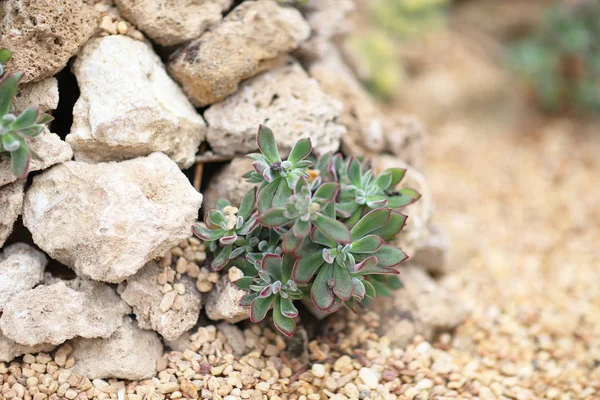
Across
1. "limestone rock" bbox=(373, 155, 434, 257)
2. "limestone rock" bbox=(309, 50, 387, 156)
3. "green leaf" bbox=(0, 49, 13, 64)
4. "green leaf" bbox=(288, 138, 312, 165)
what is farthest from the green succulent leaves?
"green leaf" bbox=(0, 49, 13, 64)

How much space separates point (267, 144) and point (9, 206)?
3.45 feet

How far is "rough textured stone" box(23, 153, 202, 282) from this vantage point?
223 cm

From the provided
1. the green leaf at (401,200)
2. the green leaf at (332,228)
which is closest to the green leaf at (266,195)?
the green leaf at (332,228)

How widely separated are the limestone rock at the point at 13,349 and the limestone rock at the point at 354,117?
65.7 inches

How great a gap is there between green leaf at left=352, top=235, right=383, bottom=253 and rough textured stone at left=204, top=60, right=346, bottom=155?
0.62m

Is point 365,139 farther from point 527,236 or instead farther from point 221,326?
point 527,236

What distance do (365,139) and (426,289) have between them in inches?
33.3

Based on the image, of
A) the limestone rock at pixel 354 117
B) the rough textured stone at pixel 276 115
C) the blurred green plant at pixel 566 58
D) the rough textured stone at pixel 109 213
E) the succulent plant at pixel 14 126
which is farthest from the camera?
the blurred green plant at pixel 566 58

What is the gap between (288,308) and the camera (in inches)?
92.7

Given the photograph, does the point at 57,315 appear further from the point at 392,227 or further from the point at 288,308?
the point at 392,227

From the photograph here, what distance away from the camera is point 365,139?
3.00 metres

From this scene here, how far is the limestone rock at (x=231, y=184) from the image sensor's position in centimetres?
269

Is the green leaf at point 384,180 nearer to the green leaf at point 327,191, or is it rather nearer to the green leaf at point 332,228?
the green leaf at point 327,191

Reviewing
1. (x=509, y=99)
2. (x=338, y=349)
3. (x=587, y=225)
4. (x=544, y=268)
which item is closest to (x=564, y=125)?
(x=509, y=99)
